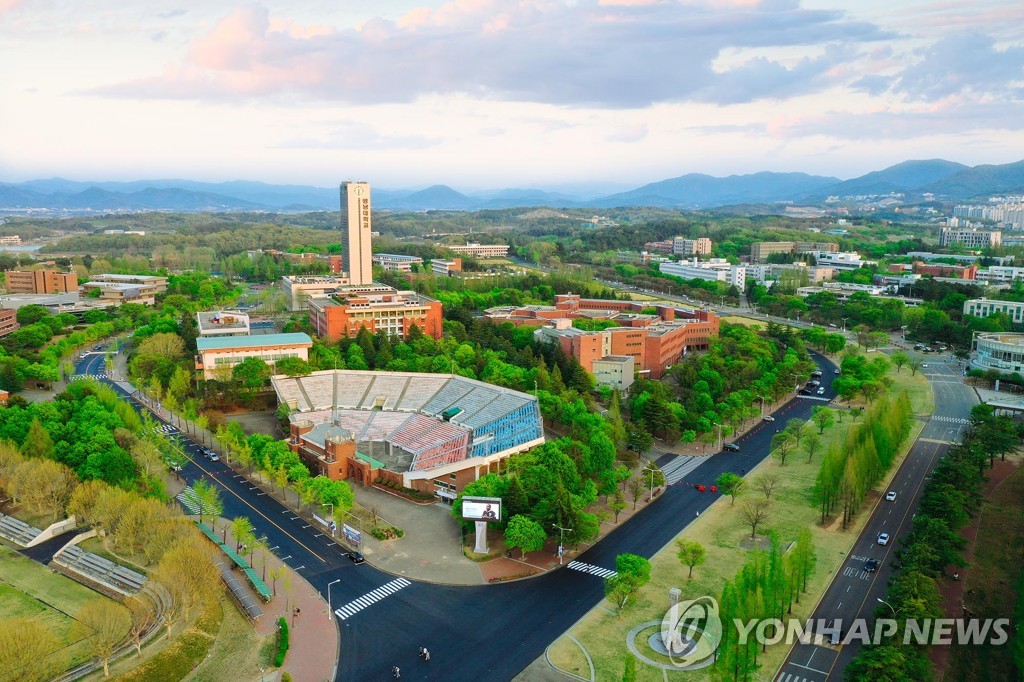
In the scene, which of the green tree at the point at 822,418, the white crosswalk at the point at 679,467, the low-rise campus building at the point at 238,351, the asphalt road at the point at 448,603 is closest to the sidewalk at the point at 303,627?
the asphalt road at the point at 448,603

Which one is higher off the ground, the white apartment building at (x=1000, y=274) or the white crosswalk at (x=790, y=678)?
the white apartment building at (x=1000, y=274)

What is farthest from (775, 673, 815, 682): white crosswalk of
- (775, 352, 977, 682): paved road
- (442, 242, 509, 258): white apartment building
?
(442, 242, 509, 258): white apartment building

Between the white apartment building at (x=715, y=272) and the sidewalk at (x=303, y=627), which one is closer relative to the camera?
the sidewalk at (x=303, y=627)
